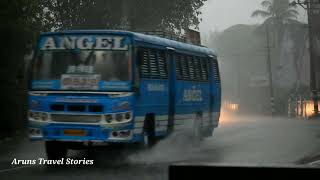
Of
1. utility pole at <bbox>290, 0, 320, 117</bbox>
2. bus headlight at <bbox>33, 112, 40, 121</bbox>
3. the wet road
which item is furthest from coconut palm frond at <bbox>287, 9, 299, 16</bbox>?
bus headlight at <bbox>33, 112, 40, 121</bbox>

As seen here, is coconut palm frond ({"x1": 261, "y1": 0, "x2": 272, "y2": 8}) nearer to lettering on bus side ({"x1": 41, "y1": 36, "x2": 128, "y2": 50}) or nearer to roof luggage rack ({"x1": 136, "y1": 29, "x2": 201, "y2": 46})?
roof luggage rack ({"x1": 136, "y1": 29, "x2": 201, "y2": 46})

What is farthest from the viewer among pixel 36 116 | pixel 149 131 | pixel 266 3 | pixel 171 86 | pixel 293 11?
pixel 266 3

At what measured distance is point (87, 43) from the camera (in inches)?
553

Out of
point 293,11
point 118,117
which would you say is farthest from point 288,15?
point 118,117

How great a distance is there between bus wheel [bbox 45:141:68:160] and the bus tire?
6.01 feet

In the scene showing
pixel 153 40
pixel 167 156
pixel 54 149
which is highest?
pixel 153 40

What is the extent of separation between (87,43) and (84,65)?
49 cm

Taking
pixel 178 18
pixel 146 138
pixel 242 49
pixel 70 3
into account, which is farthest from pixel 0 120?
pixel 242 49

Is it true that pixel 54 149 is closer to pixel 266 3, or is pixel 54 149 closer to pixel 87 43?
pixel 87 43

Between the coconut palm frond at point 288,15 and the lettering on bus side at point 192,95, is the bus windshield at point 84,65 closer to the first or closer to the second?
the lettering on bus side at point 192,95

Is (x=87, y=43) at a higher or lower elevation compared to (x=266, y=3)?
lower

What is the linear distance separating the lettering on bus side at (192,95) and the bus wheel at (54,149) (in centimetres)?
420

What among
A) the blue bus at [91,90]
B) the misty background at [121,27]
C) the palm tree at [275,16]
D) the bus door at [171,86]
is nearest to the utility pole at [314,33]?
the misty background at [121,27]

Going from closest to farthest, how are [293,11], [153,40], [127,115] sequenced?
[127,115], [153,40], [293,11]
